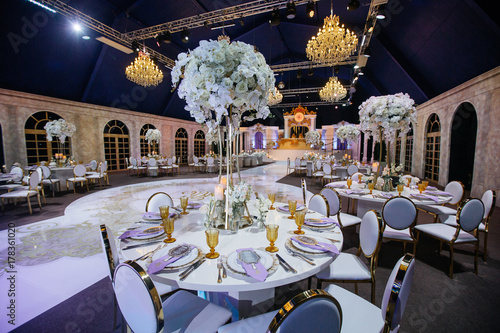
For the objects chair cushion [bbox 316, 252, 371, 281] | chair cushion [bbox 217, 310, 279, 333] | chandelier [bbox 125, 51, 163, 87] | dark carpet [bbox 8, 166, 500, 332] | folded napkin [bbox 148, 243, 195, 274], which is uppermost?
chandelier [bbox 125, 51, 163, 87]

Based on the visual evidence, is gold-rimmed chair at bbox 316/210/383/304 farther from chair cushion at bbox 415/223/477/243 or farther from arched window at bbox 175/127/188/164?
arched window at bbox 175/127/188/164

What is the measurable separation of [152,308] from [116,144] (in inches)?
526

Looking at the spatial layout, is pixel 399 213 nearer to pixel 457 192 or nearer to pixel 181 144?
pixel 457 192

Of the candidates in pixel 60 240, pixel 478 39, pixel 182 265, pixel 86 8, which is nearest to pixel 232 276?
pixel 182 265

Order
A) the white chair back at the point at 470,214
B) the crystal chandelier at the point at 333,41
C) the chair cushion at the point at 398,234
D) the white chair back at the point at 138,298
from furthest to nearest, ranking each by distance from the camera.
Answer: the crystal chandelier at the point at 333,41 → the chair cushion at the point at 398,234 → the white chair back at the point at 470,214 → the white chair back at the point at 138,298

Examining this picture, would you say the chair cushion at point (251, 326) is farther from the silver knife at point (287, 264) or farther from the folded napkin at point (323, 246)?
the folded napkin at point (323, 246)

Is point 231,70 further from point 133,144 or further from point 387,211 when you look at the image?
point 133,144

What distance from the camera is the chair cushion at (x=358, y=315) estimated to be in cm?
121

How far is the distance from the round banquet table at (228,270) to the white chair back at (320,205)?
0.29 m

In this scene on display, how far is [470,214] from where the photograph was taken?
2.42 meters

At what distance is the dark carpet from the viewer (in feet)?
5.77

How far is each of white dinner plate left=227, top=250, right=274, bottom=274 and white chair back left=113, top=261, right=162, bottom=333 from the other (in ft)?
1.36

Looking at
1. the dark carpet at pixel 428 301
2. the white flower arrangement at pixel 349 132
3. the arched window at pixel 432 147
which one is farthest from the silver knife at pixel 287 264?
the arched window at pixel 432 147

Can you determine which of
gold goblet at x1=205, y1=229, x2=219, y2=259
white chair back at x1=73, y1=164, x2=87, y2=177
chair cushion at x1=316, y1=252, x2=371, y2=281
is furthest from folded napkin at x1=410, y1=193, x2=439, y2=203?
white chair back at x1=73, y1=164, x2=87, y2=177
